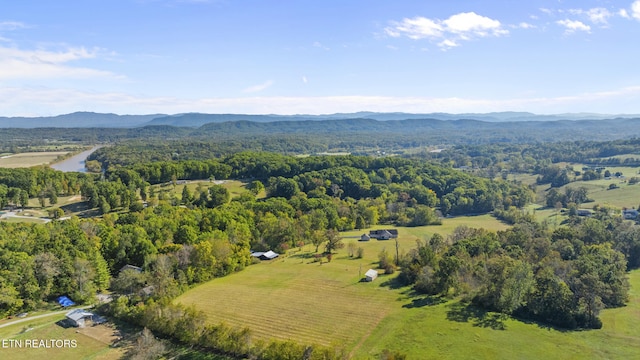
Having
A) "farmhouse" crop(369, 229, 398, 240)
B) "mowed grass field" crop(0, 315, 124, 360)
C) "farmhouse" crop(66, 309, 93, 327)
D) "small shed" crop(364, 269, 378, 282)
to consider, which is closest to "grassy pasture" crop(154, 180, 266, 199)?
"farmhouse" crop(369, 229, 398, 240)

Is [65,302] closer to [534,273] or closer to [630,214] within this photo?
[534,273]

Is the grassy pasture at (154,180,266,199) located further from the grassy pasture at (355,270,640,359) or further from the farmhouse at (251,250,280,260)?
the grassy pasture at (355,270,640,359)

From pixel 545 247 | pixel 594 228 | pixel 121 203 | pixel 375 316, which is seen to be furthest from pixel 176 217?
pixel 594 228

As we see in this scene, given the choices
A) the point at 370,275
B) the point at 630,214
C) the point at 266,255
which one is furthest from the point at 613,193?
the point at 266,255

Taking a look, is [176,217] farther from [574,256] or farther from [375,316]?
[574,256]

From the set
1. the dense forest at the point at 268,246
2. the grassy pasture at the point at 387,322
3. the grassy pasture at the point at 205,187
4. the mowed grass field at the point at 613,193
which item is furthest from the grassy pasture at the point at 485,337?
the mowed grass field at the point at 613,193

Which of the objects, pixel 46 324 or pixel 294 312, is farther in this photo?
pixel 294 312
